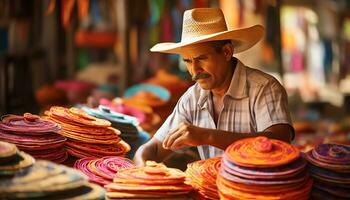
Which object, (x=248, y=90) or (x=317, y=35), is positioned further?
(x=317, y=35)

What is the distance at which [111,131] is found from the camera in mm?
3664

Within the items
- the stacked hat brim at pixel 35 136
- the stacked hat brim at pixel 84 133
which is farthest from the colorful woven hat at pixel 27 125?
the stacked hat brim at pixel 84 133

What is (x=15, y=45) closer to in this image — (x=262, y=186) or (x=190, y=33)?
(x=190, y=33)

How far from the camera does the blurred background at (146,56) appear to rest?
732cm

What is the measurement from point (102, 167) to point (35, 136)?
328 millimetres

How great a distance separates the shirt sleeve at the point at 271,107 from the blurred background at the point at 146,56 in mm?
1586

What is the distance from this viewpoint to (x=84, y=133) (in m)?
3.48

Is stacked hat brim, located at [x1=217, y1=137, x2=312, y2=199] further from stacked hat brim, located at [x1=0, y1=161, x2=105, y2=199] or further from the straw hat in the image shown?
the straw hat

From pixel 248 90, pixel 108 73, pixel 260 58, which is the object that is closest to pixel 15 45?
pixel 108 73

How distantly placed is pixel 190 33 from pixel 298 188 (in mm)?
1139

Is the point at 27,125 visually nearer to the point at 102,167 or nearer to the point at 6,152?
the point at 102,167

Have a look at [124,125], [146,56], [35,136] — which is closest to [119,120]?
[124,125]

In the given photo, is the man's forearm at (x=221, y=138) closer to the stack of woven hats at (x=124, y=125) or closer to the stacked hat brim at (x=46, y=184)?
the stacked hat brim at (x=46, y=184)

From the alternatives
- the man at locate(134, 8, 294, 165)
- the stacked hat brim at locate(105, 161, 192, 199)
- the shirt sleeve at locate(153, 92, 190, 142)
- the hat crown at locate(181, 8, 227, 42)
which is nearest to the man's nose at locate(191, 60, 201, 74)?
the man at locate(134, 8, 294, 165)
